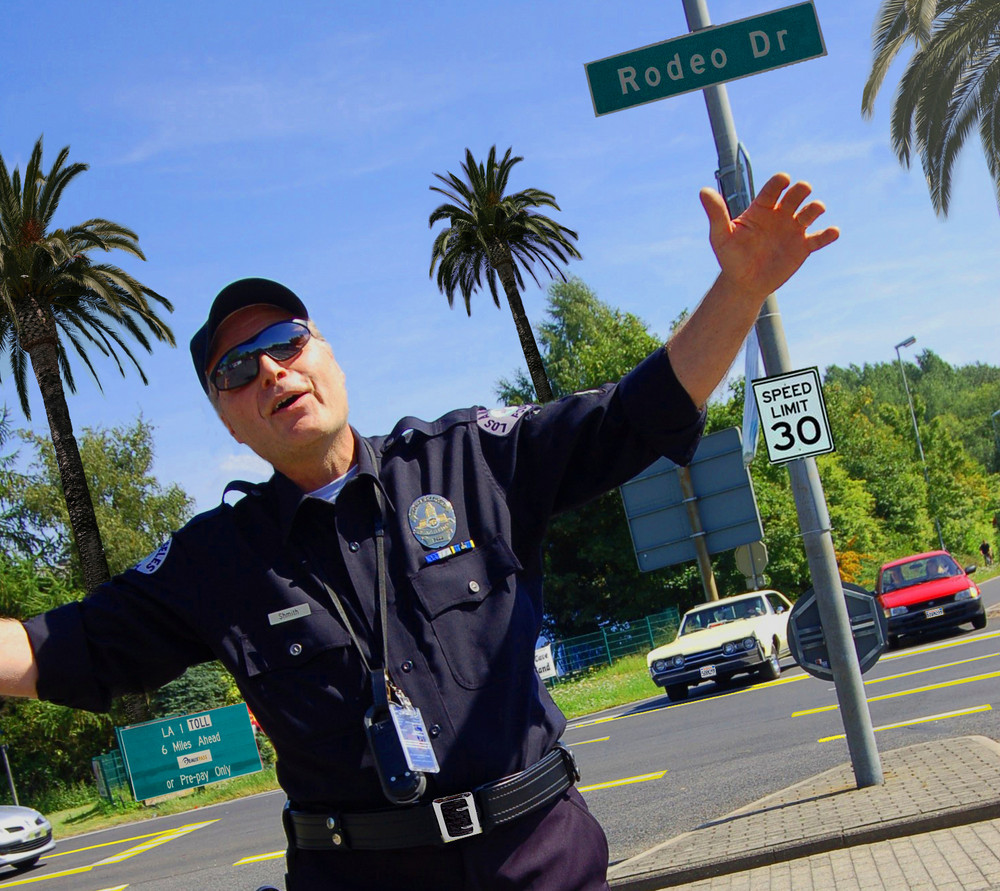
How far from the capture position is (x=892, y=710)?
11688 mm

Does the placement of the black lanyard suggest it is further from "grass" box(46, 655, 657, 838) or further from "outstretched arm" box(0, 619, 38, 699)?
"grass" box(46, 655, 657, 838)

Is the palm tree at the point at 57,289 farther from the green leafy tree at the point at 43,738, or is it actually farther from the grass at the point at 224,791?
the green leafy tree at the point at 43,738

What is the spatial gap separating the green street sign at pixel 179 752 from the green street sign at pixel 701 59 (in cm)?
1740

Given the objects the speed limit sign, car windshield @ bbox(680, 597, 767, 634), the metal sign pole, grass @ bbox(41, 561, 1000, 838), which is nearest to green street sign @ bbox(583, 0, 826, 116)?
the metal sign pole

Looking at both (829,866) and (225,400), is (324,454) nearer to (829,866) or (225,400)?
(225,400)

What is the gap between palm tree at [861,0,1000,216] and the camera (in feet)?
54.9

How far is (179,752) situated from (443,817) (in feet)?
67.0

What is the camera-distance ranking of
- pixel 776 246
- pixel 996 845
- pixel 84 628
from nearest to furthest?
pixel 776 246 → pixel 84 628 → pixel 996 845

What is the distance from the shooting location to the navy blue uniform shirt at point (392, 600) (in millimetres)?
2217

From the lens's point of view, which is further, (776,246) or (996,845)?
(996,845)

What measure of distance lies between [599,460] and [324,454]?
1.92 feet

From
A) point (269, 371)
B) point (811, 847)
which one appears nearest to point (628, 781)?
point (811, 847)

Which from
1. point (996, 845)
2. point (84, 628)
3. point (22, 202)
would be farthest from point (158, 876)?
point (22, 202)

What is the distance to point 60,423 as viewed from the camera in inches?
843
